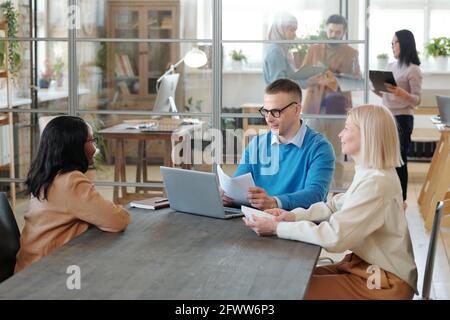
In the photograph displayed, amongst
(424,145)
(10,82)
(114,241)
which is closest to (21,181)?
(10,82)

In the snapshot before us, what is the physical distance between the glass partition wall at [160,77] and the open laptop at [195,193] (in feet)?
8.67

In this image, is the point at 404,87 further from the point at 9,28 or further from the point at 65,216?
the point at 65,216

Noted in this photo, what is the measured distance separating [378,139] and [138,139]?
363cm

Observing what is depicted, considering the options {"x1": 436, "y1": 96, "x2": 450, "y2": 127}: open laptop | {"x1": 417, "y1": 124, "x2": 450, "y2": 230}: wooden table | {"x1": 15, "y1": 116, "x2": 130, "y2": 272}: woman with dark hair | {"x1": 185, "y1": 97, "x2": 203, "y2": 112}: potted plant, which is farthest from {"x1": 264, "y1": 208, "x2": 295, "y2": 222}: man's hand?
{"x1": 436, "y1": 96, "x2": 450, "y2": 127}: open laptop

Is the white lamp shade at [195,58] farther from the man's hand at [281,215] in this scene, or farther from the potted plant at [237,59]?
the man's hand at [281,215]

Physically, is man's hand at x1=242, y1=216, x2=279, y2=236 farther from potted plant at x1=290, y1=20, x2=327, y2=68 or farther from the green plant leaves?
the green plant leaves

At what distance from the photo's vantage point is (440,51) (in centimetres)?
877

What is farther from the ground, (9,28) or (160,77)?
(9,28)

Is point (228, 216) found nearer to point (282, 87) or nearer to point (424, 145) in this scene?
point (282, 87)

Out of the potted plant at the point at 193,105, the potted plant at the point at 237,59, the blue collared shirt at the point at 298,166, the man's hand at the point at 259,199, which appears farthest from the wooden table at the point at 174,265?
the potted plant at the point at 193,105

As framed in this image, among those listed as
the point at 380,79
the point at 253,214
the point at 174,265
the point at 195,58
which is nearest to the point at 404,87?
the point at 380,79

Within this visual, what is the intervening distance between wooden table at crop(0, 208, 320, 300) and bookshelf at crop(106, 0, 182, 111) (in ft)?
10.5

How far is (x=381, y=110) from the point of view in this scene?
2637mm

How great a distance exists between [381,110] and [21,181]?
4.14 m
